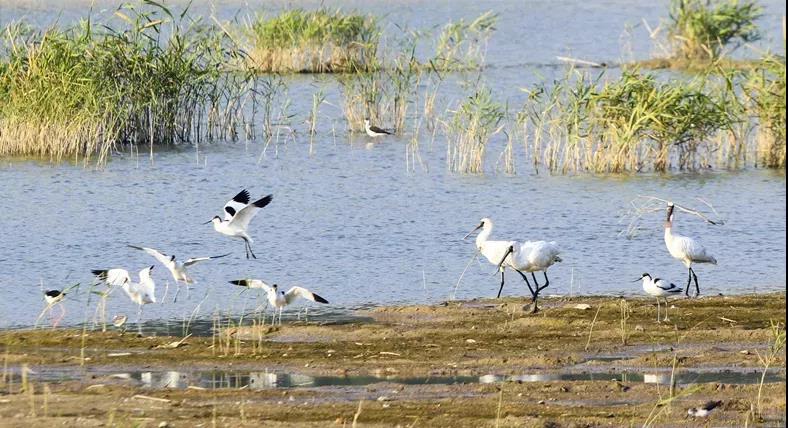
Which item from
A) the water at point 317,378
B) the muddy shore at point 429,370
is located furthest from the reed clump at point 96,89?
the water at point 317,378

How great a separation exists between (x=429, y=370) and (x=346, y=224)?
7.64 metres

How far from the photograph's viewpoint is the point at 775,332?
9.27m

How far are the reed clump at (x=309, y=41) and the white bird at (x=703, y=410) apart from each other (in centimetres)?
2092

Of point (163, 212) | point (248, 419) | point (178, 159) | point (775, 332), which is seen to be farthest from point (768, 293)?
point (178, 159)

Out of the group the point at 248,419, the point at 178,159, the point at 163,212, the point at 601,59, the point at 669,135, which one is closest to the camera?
the point at 248,419

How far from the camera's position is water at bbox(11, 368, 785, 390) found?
8570mm

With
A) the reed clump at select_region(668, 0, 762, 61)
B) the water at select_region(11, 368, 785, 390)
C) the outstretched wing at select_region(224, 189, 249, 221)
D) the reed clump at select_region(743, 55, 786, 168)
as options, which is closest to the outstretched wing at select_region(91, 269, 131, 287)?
the water at select_region(11, 368, 785, 390)

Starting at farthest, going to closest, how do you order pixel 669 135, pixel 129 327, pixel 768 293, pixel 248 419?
pixel 669 135 < pixel 768 293 < pixel 129 327 < pixel 248 419

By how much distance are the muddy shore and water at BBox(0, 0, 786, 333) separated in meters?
1.37

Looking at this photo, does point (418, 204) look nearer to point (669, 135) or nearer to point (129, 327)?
point (669, 135)

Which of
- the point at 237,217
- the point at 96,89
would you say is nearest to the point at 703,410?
the point at 237,217

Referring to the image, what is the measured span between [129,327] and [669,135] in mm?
9974

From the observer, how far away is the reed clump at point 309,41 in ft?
94.4

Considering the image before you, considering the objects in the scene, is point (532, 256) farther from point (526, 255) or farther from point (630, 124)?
point (630, 124)
